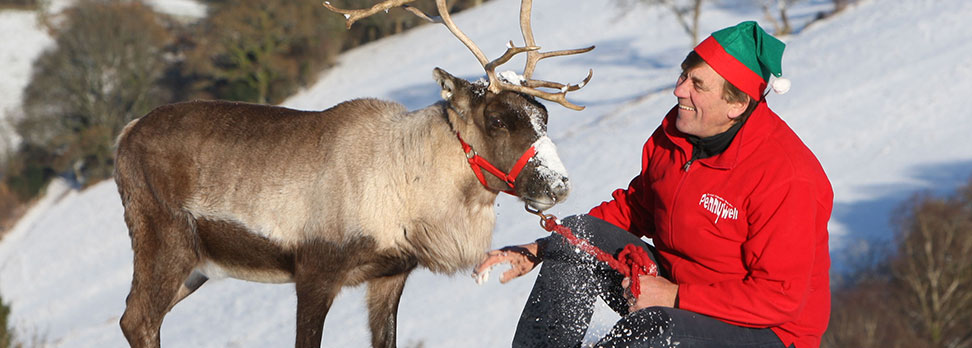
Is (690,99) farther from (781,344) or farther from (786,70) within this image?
(786,70)

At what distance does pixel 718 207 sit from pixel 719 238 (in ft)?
0.52

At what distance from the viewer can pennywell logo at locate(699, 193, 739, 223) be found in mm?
3750

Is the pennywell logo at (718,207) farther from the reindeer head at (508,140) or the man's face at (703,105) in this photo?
the reindeer head at (508,140)

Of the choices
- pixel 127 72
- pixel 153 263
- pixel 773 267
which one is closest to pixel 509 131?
pixel 773 267

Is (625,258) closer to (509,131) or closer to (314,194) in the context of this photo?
(509,131)

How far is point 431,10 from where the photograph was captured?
136 feet

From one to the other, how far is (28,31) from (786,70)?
3941 centimetres

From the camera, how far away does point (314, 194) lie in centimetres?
509

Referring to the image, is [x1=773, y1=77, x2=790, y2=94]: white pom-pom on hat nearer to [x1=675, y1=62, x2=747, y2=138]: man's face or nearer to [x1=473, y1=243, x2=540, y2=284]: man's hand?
[x1=675, y1=62, x2=747, y2=138]: man's face

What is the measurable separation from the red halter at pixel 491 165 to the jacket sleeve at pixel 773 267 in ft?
4.46

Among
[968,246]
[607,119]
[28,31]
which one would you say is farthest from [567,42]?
[28,31]

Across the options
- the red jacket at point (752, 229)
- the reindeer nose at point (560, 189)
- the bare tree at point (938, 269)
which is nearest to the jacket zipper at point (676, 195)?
the red jacket at point (752, 229)

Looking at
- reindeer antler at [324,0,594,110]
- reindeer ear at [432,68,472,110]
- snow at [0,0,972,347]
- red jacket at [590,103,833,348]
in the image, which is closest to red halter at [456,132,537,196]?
reindeer ear at [432,68,472,110]

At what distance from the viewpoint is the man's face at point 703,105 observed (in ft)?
12.6
